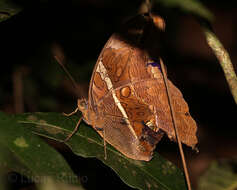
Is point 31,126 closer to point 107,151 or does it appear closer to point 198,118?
point 107,151

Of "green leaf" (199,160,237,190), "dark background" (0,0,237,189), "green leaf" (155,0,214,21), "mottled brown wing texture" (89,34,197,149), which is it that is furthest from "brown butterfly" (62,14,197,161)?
"green leaf" (199,160,237,190)

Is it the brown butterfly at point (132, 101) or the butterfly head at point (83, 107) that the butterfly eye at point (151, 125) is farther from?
the butterfly head at point (83, 107)

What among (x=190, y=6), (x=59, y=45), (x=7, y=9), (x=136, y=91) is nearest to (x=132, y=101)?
(x=136, y=91)

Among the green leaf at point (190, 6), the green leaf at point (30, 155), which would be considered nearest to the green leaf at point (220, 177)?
the green leaf at point (190, 6)

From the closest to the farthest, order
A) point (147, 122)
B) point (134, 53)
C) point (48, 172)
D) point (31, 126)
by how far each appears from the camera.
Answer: point (48, 172) → point (31, 126) → point (134, 53) → point (147, 122)

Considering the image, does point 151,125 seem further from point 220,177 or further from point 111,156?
point 220,177

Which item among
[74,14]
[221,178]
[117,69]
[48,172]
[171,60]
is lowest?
[221,178]

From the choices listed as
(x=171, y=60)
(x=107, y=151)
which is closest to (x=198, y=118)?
(x=171, y=60)
